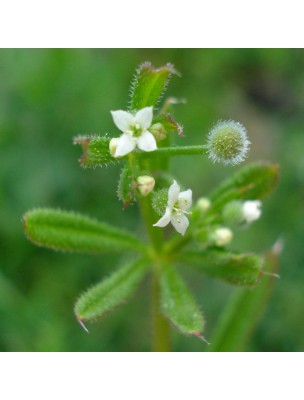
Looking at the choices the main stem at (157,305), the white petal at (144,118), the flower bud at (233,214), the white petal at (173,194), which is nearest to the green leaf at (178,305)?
the main stem at (157,305)

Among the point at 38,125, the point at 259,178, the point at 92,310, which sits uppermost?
the point at 38,125

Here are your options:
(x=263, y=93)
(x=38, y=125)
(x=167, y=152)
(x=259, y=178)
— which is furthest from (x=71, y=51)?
(x=167, y=152)

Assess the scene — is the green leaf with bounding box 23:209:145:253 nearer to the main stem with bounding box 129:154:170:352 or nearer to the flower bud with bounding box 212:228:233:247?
the main stem with bounding box 129:154:170:352

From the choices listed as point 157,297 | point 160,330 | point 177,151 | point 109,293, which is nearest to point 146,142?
point 177,151

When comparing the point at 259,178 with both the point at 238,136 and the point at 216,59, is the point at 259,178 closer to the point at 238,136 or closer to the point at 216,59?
the point at 238,136

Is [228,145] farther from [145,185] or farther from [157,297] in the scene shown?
[157,297]

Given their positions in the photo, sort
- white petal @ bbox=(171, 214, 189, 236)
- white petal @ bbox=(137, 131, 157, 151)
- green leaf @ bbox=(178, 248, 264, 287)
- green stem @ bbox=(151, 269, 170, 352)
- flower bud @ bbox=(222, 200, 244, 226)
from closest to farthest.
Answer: white petal @ bbox=(137, 131, 157, 151) < white petal @ bbox=(171, 214, 189, 236) < green leaf @ bbox=(178, 248, 264, 287) < flower bud @ bbox=(222, 200, 244, 226) < green stem @ bbox=(151, 269, 170, 352)

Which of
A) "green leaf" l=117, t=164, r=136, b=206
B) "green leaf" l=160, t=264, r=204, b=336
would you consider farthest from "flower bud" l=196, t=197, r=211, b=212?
"green leaf" l=117, t=164, r=136, b=206

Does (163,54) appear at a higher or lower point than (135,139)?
higher
